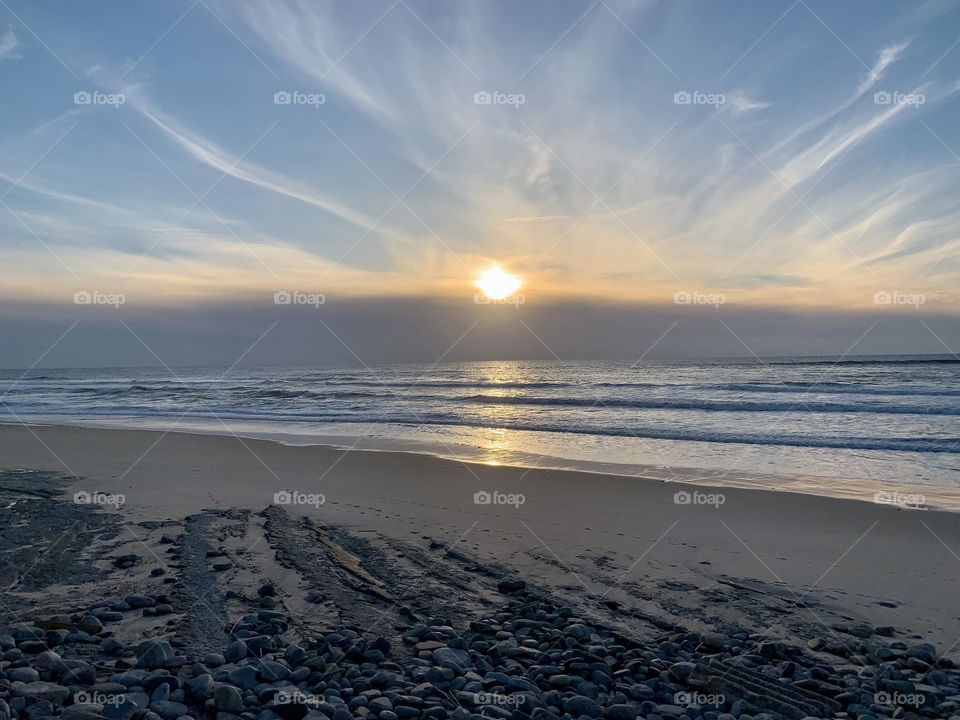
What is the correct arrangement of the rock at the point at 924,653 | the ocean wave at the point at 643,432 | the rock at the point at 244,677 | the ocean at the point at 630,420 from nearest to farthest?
the rock at the point at 244,677 < the rock at the point at 924,653 < the ocean at the point at 630,420 < the ocean wave at the point at 643,432

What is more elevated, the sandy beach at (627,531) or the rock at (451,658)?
the sandy beach at (627,531)

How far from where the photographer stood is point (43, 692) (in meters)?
3.48

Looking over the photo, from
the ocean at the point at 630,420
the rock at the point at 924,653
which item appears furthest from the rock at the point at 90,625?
the ocean at the point at 630,420

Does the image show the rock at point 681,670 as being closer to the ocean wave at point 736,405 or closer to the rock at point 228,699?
the rock at point 228,699

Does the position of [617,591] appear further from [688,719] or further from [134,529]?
[134,529]

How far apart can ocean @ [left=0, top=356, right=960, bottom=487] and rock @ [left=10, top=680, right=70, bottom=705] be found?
982cm

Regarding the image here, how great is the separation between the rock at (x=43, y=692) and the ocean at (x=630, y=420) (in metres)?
9.82

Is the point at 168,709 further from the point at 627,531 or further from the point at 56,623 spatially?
the point at 627,531

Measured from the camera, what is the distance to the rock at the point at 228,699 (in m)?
3.47

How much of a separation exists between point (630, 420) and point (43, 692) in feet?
63.6

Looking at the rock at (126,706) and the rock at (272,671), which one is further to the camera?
the rock at (272,671)

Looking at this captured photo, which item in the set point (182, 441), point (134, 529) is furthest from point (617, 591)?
point (182, 441)

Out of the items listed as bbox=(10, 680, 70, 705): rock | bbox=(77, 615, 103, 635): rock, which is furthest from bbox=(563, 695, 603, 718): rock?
bbox=(77, 615, 103, 635): rock

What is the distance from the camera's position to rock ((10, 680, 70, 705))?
11.3ft
